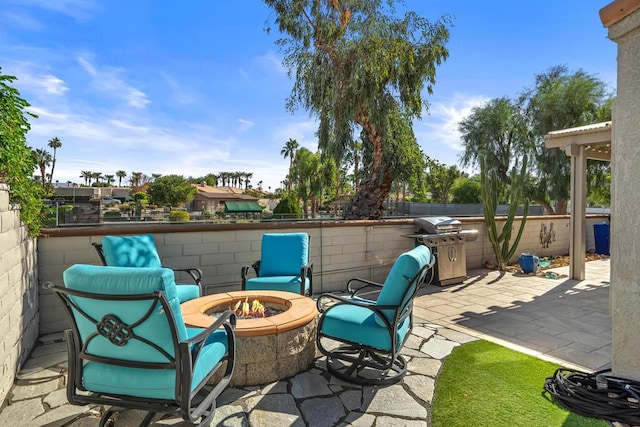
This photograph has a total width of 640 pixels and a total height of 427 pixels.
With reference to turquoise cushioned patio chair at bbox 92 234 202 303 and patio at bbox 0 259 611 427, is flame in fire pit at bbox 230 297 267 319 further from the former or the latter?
turquoise cushioned patio chair at bbox 92 234 202 303

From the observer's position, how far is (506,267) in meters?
7.52

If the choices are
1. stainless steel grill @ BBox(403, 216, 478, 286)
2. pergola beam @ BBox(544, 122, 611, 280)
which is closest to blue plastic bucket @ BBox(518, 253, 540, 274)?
pergola beam @ BBox(544, 122, 611, 280)

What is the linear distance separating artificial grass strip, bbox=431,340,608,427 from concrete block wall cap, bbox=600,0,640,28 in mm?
1758

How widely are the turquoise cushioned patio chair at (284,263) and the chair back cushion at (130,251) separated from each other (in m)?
1.07

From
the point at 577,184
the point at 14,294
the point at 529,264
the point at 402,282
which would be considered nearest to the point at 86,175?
the point at 14,294

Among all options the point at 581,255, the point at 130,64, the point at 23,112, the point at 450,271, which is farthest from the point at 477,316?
the point at 130,64

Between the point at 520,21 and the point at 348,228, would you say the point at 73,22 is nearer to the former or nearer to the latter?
the point at 348,228

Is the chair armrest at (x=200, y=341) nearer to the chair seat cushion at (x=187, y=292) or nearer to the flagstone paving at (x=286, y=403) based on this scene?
the flagstone paving at (x=286, y=403)

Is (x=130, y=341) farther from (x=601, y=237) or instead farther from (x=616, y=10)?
(x=601, y=237)

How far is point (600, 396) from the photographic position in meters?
1.28

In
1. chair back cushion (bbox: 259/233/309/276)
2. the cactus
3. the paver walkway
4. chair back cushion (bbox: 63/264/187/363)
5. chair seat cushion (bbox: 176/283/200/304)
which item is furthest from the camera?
the cactus

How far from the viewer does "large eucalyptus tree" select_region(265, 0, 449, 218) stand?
748 cm

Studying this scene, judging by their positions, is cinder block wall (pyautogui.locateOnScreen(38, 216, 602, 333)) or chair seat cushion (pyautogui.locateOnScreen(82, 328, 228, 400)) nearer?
chair seat cushion (pyautogui.locateOnScreen(82, 328, 228, 400))

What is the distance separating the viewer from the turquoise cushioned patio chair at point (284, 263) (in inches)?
169
